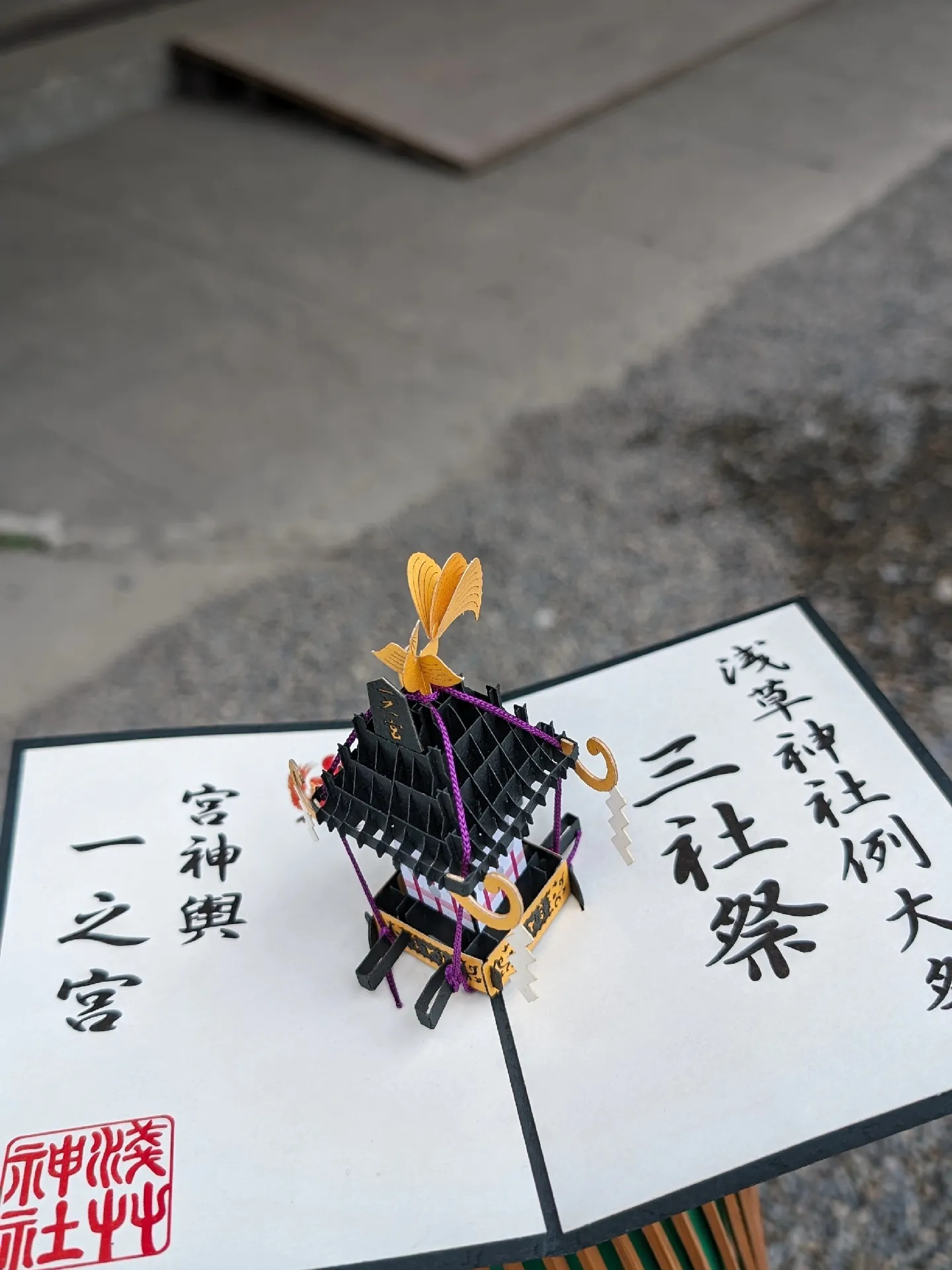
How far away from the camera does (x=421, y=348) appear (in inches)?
139

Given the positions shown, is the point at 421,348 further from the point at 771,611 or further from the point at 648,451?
the point at 771,611

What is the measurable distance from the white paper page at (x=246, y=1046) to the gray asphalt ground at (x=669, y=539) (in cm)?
115

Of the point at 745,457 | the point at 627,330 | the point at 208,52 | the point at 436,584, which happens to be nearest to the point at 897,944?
the point at 436,584

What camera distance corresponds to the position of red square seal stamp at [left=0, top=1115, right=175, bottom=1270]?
932 millimetres

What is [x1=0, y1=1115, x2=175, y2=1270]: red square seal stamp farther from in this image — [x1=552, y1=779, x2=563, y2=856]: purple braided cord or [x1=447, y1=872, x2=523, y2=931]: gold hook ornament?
[x1=552, y1=779, x2=563, y2=856]: purple braided cord

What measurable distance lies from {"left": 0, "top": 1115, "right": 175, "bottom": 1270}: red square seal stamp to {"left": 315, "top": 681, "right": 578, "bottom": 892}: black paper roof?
0.32 meters

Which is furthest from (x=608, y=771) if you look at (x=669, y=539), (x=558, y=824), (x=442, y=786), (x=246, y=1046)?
(x=669, y=539)

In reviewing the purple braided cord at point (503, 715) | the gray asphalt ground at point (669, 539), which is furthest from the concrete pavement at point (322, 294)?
the purple braided cord at point (503, 715)

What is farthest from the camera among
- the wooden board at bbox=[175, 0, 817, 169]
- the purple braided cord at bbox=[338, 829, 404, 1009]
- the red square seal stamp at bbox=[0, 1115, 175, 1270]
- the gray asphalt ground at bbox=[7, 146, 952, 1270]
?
the wooden board at bbox=[175, 0, 817, 169]

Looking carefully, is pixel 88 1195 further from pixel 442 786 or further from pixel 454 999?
pixel 442 786

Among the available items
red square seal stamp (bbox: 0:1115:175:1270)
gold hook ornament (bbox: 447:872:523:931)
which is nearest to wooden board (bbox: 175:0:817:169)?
gold hook ornament (bbox: 447:872:523:931)

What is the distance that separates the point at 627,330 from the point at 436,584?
275 centimetres

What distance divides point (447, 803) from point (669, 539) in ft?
6.36

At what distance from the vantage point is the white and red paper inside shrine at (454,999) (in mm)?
951
